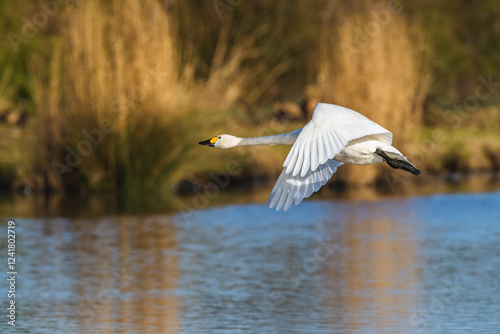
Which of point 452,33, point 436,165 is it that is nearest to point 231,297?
point 436,165

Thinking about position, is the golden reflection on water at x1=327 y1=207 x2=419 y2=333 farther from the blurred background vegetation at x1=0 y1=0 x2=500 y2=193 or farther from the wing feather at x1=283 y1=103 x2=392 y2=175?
the blurred background vegetation at x1=0 y1=0 x2=500 y2=193

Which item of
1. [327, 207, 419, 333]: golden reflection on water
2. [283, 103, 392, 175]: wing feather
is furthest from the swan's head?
[327, 207, 419, 333]: golden reflection on water

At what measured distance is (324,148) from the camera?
7695 mm

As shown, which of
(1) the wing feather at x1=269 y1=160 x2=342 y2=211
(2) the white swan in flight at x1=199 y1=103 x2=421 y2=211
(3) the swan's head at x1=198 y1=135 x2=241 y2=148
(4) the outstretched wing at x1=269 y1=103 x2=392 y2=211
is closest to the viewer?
(4) the outstretched wing at x1=269 y1=103 x2=392 y2=211

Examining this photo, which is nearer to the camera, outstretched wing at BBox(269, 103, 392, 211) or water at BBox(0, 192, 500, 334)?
outstretched wing at BBox(269, 103, 392, 211)

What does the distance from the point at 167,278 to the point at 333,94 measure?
11.0 m

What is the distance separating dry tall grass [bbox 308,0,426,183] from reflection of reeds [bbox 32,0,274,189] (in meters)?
2.80

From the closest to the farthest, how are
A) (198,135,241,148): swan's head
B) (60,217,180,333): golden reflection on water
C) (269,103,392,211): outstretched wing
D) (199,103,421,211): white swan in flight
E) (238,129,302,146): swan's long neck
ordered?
(269,103,392,211): outstretched wing → (199,103,421,211): white swan in flight → (238,129,302,146): swan's long neck → (198,135,241,148): swan's head → (60,217,180,333): golden reflection on water

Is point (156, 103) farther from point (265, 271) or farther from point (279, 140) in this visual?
point (279, 140)

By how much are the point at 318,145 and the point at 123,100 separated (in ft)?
49.5

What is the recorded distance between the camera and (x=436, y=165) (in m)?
27.7

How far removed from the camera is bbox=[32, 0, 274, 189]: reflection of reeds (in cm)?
2220

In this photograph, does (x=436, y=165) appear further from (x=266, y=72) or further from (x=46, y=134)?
(x=46, y=134)

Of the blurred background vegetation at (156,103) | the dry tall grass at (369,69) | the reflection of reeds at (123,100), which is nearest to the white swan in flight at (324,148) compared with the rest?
the reflection of reeds at (123,100)
